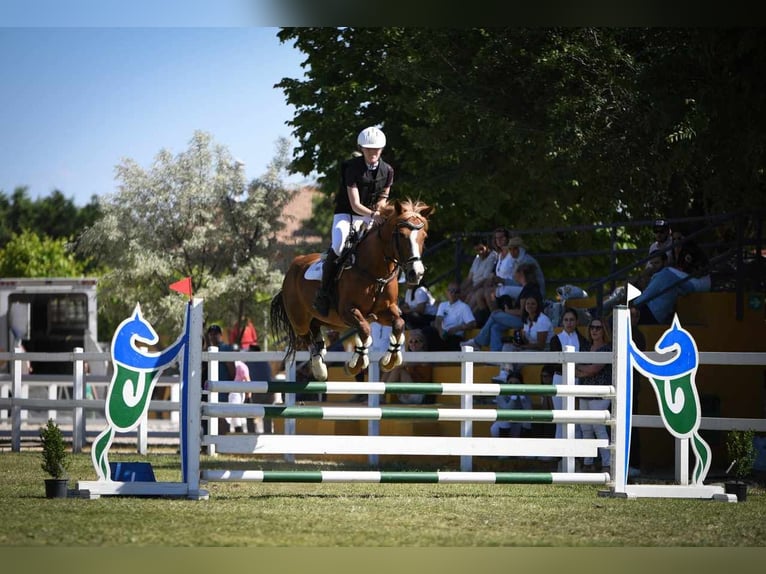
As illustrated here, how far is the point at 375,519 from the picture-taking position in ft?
25.0

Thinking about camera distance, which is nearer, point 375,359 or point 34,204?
point 375,359

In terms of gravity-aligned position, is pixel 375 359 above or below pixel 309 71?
below

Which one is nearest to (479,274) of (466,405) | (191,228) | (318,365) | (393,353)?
(466,405)

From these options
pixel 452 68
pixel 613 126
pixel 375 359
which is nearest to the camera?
pixel 375 359

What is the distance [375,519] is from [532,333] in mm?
6432

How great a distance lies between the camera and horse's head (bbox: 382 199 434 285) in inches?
347

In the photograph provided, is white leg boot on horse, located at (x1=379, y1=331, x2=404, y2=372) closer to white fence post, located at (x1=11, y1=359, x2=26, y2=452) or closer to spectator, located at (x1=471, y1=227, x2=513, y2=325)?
spectator, located at (x1=471, y1=227, x2=513, y2=325)

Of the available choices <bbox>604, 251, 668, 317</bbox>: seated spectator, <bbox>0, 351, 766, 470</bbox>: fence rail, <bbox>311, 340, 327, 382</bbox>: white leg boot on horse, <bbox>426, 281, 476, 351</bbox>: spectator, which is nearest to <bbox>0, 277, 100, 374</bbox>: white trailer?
<bbox>0, 351, 766, 470</bbox>: fence rail

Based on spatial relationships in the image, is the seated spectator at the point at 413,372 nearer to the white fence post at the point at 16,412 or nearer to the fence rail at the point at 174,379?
the fence rail at the point at 174,379

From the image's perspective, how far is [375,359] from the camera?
13109 millimetres

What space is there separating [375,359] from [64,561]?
23.7ft

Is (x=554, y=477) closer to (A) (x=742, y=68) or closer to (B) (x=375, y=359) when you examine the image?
(B) (x=375, y=359)

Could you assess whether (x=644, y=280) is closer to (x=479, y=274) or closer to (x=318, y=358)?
(x=479, y=274)

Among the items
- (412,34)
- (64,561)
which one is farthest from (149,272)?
(64,561)
